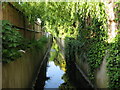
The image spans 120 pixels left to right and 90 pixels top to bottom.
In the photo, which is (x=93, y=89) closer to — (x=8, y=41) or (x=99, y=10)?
(x=99, y=10)

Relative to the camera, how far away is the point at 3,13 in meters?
5.01

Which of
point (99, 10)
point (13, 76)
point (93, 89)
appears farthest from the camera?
point (93, 89)

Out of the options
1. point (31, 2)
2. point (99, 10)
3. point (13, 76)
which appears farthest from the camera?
point (31, 2)

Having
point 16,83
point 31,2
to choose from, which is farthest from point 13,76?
point 31,2

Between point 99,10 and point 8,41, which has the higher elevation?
point 99,10

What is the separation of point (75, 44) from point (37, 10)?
2440mm

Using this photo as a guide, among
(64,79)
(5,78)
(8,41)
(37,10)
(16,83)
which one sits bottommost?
(64,79)

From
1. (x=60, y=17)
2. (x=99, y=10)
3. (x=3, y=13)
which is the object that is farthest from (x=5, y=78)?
(x=60, y=17)

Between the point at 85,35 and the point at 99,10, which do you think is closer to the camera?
the point at 99,10

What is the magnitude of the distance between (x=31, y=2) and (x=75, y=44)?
292 cm

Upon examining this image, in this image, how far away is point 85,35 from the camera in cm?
708

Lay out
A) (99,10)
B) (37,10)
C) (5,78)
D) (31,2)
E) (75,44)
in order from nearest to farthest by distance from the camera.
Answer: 1. (5,78)
2. (99,10)
3. (31,2)
4. (37,10)
5. (75,44)

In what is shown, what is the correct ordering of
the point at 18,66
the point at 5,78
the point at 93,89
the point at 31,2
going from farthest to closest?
the point at 31,2
the point at 93,89
the point at 18,66
the point at 5,78

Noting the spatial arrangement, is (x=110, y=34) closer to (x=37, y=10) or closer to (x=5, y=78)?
(x=5, y=78)
